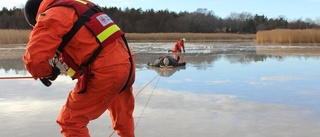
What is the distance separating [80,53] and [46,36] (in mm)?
260

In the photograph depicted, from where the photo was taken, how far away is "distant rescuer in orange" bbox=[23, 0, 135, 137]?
2.22 metres

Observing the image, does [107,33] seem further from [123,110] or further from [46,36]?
[123,110]

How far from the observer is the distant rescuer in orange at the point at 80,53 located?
2.22 metres

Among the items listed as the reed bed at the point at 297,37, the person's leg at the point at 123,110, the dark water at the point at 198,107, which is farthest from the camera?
the reed bed at the point at 297,37

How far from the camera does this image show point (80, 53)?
Answer: 2.38 meters

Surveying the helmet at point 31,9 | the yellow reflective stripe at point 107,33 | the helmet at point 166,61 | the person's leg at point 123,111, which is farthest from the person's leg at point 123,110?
the helmet at point 166,61

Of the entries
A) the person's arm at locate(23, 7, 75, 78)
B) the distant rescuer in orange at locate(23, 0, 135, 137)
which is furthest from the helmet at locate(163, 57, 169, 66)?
the person's arm at locate(23, 7, 75, 78)

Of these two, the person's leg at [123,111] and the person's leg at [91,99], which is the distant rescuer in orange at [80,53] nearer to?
the person's leg at [91,99]

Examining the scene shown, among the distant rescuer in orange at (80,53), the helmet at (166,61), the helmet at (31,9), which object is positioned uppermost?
the helmet at (31,9)

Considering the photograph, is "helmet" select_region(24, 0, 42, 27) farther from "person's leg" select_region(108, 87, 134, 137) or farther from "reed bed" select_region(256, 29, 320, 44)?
"reed bed" select_region(256, 29, 320, 44)

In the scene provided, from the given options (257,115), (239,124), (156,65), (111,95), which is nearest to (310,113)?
(257,115)

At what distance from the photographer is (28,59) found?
2.22 m

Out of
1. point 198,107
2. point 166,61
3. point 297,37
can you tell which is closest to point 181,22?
point 297,37

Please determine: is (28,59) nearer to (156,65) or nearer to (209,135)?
(209,135)
